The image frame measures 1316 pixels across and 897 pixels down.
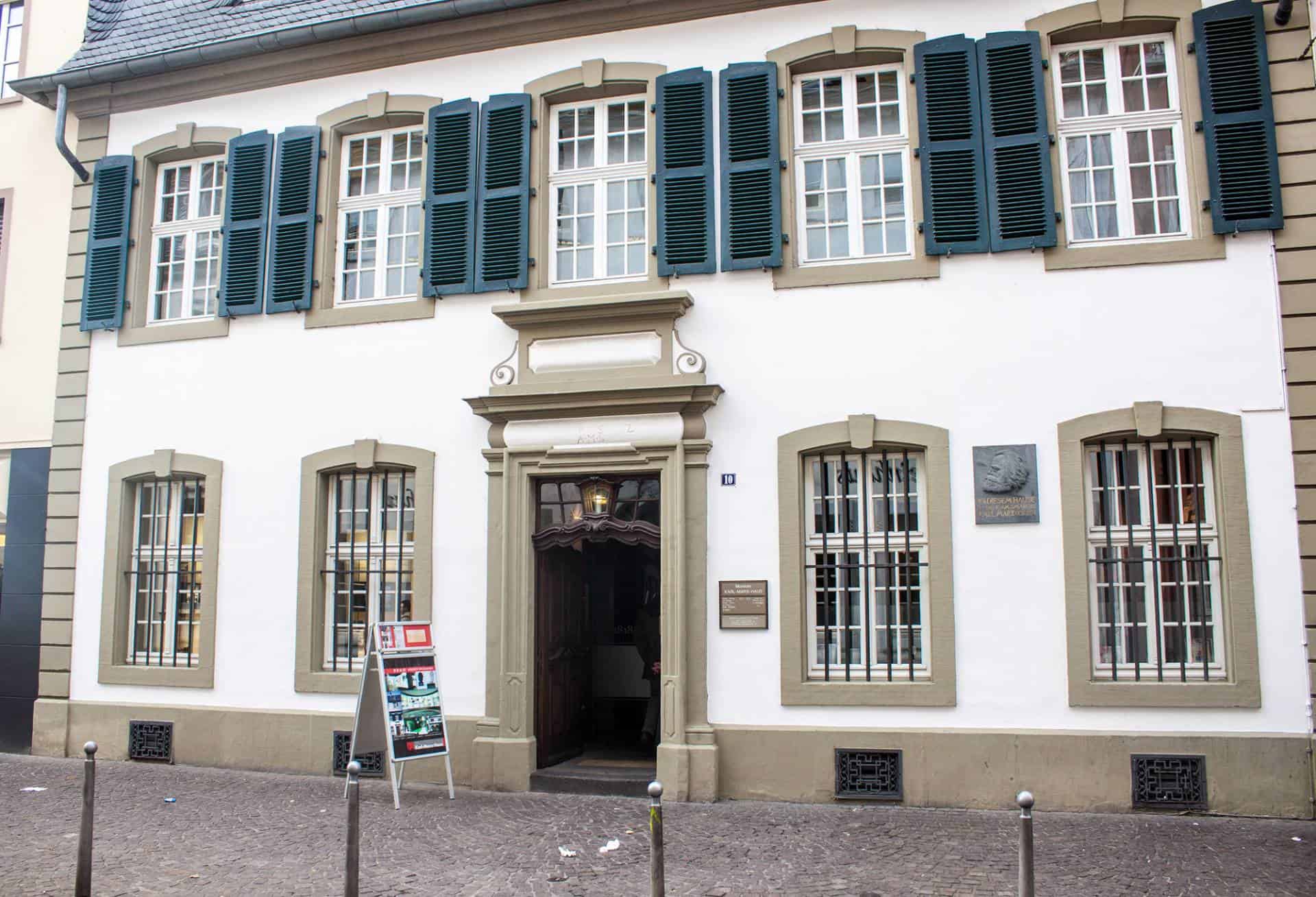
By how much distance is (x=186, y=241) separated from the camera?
1244cm

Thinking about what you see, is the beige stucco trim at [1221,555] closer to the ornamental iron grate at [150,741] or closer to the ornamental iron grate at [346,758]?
the ornamental iron grate at [346,758]

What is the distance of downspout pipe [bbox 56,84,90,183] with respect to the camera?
12.3m

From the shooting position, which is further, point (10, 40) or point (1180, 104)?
point (10, 40)

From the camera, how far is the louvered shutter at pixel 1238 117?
30.8 ft

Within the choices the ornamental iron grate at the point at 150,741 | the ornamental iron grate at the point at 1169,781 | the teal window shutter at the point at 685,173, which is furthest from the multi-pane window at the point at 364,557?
the ornamental iron grate at the point at 1169,781

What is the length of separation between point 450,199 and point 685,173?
235 centimetres

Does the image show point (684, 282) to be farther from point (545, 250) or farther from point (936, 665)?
point (936, 665)

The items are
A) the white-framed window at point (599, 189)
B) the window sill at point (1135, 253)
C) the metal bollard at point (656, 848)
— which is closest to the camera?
the metal bollard at point (656, 848)

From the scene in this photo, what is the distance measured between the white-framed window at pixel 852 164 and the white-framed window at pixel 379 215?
383 centimetres

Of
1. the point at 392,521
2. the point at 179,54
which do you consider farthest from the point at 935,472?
the point at 179,54

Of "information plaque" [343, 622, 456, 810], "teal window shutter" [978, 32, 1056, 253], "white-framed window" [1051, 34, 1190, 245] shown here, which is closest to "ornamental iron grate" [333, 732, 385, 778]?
"information plaque" [343, 622, 456, 810]

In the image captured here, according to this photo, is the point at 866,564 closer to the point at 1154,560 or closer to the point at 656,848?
the point at 1154,560

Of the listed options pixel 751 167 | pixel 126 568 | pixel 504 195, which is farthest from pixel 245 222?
pixel 751 167

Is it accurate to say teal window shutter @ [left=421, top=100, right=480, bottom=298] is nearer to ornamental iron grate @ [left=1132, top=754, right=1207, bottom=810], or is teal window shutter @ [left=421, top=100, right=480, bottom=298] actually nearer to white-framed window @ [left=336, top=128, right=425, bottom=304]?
white-framed window @ [left=336, top=128, right=425, bottom=304]
